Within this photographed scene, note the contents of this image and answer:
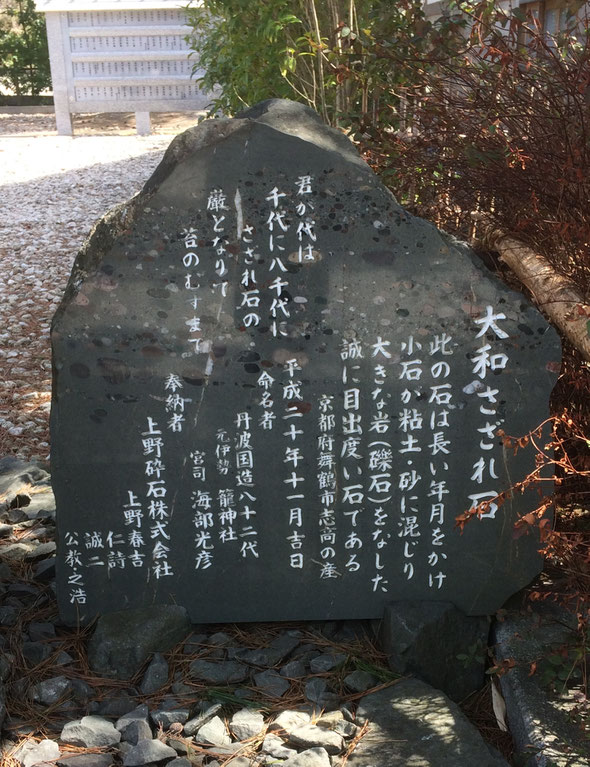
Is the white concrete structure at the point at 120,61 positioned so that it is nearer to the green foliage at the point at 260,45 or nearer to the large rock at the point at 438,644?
the green foliage at the point at 260,45

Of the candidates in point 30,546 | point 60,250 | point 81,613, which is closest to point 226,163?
point 81,613

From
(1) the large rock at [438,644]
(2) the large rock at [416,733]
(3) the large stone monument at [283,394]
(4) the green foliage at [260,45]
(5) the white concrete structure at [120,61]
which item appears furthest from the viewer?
(5) the white concrete structure at [120,61]

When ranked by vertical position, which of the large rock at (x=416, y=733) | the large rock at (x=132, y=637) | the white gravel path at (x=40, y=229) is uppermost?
the white gravel path at (x=40, y=229)

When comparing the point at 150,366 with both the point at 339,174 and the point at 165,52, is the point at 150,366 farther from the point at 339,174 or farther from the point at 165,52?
the point at 165,52

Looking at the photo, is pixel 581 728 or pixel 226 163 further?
pixel 226 163

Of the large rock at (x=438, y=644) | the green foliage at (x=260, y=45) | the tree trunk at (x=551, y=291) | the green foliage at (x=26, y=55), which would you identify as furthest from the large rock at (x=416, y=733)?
the green foliage at (x=26, y=55)

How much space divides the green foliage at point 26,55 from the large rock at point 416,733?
18359mm

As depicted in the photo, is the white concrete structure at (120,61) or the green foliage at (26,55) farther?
the green foliage at (26,55)

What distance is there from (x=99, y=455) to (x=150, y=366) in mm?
341

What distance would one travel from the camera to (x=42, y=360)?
5684 millimetres

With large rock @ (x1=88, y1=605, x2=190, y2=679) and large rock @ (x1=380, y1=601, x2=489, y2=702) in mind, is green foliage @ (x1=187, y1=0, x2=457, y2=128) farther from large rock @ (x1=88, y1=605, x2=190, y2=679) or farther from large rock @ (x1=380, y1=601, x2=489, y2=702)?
large rock @ (x1=88, y1=605, x2=190, y2=679)

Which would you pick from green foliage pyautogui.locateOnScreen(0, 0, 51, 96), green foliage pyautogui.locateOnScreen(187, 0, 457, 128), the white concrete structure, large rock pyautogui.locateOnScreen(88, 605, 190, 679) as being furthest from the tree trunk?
green foliage pyautogui.locateOnScreen(0, 0, 51, 96)

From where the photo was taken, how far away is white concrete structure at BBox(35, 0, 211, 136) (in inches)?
542

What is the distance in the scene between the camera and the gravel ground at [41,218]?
16.8ft
